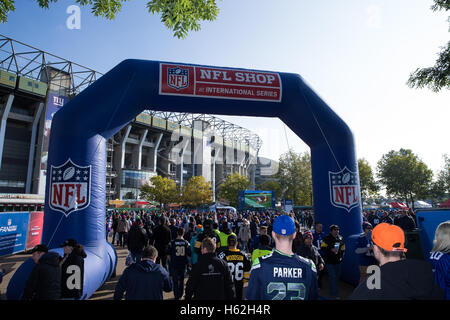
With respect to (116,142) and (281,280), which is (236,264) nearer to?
(281,280)

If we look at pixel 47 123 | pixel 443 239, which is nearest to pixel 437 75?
pixel 443 239

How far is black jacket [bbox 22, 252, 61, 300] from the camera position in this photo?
336cm

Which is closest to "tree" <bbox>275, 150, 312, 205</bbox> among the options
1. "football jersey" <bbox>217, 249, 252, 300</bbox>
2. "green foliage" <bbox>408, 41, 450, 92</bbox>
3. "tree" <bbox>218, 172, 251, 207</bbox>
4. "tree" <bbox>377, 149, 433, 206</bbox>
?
"tree" <bbox>218, 172, 251, 207</bbox>

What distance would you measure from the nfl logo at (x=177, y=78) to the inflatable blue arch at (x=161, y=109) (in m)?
0.03

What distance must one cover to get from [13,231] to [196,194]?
46340 mm

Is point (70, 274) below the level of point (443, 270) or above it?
below

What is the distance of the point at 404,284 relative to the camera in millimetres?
1949

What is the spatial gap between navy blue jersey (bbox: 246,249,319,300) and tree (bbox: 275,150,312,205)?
144 ft

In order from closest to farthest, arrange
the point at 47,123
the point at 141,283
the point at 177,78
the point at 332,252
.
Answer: the point at 141,283, the point at 332,252, the point at 177,78, the point at 47,123
